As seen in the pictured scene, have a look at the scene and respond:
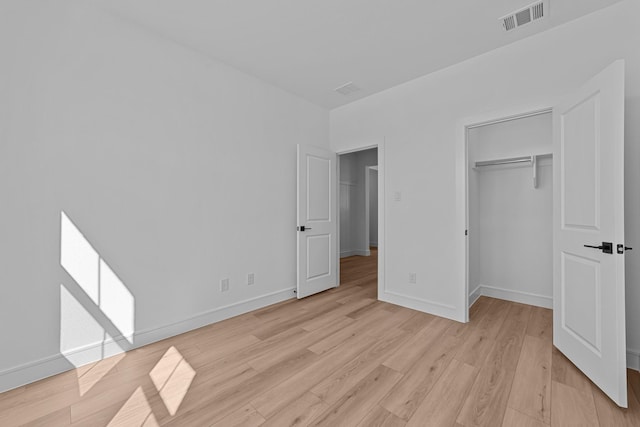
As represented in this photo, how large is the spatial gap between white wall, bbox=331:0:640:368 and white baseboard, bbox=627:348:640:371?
3cm

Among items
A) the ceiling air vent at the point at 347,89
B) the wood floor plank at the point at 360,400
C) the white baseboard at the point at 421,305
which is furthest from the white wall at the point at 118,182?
the wood floor plank at the point at 360,400

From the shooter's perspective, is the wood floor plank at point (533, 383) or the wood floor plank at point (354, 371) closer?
the wood floor plank at point (533, 383)

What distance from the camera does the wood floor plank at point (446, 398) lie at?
1.52 meters

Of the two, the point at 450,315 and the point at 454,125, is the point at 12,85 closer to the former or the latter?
the point at 454,125

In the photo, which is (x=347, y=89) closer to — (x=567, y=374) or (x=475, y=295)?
(x=475, y=295)

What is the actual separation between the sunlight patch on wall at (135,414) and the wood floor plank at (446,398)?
146cm

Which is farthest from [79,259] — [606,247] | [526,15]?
[526,15]

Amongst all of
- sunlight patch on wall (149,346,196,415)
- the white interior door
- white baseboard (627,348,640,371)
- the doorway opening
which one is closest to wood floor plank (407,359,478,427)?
white baseboard (627,348,640,371)

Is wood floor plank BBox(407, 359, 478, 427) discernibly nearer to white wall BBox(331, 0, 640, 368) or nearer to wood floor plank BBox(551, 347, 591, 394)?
wood floor plank BBox(551, 347, 591, 394)

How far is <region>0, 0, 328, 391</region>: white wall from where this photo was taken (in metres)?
1.88

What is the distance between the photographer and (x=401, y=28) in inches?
96.1

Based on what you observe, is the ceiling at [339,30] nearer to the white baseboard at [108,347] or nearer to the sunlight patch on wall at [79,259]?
the sunlight patch on wall at [79,259]

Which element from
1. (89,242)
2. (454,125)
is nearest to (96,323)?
(89,242)

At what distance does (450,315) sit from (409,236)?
3.21 ft
